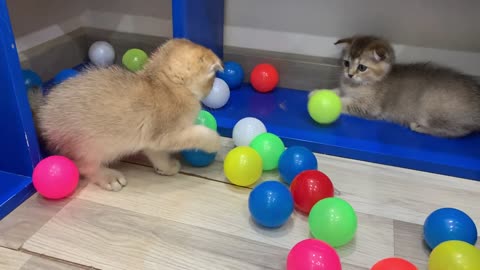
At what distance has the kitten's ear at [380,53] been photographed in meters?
1.74

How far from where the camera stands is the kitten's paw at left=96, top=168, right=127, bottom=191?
1318 millimetres

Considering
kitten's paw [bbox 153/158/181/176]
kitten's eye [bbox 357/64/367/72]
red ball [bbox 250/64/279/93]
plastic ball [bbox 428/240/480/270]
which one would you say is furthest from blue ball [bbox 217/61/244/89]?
plastic ball [bbox 428/240/480/270]

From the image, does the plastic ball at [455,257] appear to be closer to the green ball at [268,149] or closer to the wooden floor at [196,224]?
the wooden floor at [196,224]

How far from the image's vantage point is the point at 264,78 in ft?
6.30

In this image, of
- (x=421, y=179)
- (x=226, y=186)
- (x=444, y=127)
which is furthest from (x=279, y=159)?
(x=444, y=127)

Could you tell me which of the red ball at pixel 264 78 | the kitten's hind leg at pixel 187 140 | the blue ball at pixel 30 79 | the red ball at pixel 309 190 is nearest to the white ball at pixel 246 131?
the kitten's hind leg at pixel 187 140

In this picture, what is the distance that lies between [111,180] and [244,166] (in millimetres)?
409

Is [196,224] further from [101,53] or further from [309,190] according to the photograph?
[101,53]

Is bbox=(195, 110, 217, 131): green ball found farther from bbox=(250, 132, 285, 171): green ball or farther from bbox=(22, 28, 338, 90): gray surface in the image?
bbox=(22, 28, 338, 90): gray surface

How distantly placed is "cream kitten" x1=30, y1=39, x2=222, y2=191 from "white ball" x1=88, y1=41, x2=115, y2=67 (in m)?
0.77

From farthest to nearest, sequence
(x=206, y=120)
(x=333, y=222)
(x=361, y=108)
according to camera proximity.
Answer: (x=361, y=108) < (x=206, y=120) < (x=333, y=222)

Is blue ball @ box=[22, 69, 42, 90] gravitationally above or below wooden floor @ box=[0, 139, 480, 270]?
above

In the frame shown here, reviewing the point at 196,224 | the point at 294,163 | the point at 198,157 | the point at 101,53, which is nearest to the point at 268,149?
the point at 294,163

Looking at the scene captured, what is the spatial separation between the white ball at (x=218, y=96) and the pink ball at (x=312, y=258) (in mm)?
879
